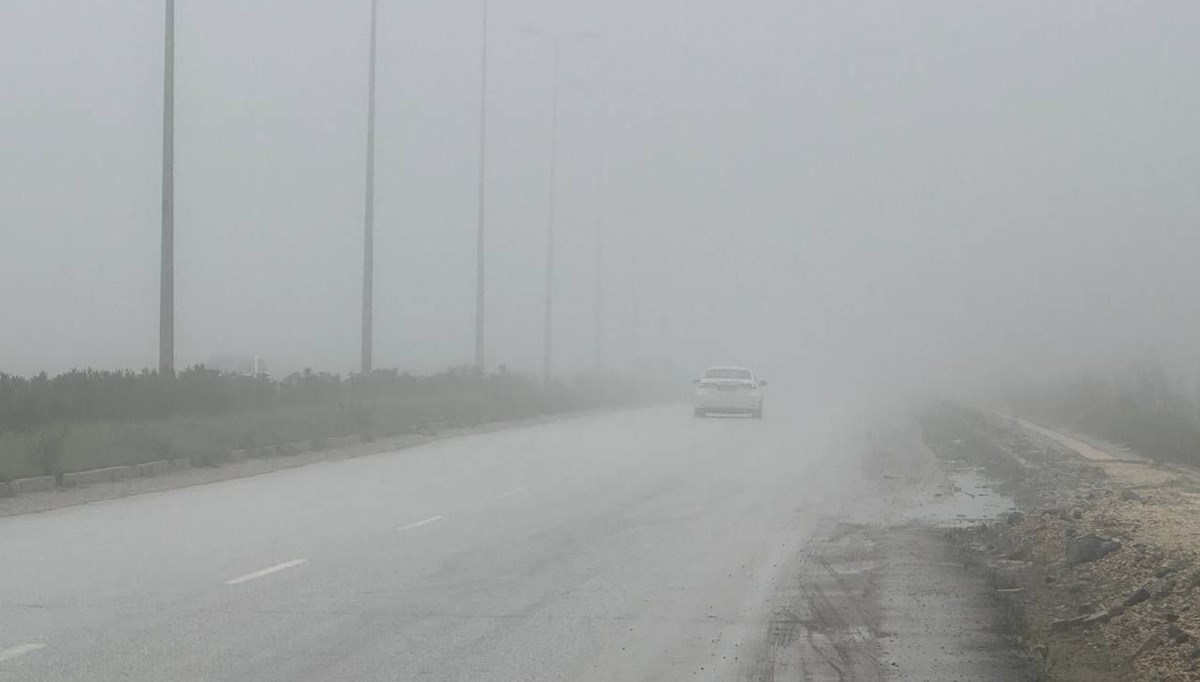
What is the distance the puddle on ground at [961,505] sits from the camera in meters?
18.6

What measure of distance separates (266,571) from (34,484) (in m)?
9.99

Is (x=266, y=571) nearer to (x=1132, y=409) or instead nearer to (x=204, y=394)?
(x=204, y=394)

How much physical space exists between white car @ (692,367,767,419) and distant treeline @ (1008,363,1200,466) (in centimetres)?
893

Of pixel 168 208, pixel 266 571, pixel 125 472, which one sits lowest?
pixel 125 472

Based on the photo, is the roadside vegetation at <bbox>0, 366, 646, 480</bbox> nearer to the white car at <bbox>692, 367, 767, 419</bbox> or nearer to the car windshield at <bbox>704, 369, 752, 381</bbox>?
the white car at <bbox>692, 367, 767, 419</bbox>

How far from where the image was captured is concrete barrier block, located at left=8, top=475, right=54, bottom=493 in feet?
70.5

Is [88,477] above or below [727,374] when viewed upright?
below

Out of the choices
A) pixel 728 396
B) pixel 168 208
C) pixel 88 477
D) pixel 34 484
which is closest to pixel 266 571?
pixel 34 484

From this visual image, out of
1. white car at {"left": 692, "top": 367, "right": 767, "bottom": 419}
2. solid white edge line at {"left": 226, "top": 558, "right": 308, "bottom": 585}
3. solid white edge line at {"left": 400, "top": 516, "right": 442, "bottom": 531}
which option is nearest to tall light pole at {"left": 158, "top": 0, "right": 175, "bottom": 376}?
solid white edge line at {"left": 400, "top": 516, "right": 442, "bottom": 531}

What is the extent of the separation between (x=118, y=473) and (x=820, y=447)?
1620 centimetres

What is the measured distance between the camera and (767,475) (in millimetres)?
25656

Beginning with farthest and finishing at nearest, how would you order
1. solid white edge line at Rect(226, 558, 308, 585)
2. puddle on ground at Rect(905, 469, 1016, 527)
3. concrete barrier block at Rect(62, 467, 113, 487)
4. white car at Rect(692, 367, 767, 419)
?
white car at Rect(692, 367, 767, 419)
concrete barrier block at Rect(62, 467, 113, 487)
puddle on ground at Rect(905, 469, 1016, 527)
solid white edge line at Rect(226, 558, 308, 585)

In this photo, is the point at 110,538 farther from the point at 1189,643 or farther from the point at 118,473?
the point at 1189,643

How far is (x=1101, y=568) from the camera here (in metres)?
13.1
